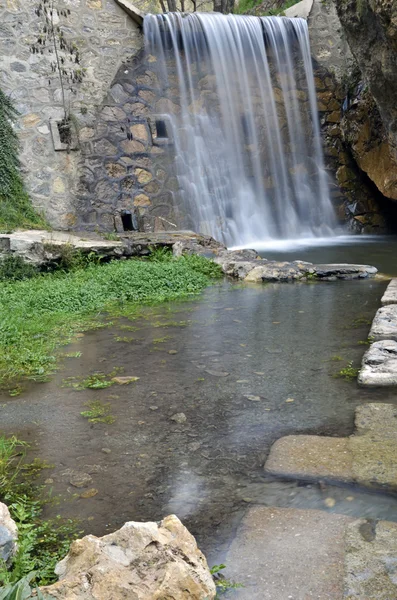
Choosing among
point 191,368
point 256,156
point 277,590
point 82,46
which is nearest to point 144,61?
point 82,46

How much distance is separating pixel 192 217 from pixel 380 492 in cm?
923

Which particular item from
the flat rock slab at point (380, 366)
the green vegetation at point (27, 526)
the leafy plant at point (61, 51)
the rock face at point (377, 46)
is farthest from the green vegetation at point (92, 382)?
the leafy plant at point (61, 51)

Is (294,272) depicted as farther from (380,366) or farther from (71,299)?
(380,366)

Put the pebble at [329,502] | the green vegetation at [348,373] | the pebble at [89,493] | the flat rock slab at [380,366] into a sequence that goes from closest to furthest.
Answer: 1. the pebble at [329,502]
2. the pebble at [89,493]
3. the flat rock slab at [380,366]
4. the green vegetation at [348,373]

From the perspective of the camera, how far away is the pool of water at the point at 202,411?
2.49 metres

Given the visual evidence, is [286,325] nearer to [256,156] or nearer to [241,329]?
[241,329]

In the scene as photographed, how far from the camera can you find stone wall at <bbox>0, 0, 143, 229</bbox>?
10.2 meters

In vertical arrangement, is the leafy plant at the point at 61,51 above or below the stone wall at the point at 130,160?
above

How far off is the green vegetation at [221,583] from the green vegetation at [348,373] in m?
2.13

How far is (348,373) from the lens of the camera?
3996 mm

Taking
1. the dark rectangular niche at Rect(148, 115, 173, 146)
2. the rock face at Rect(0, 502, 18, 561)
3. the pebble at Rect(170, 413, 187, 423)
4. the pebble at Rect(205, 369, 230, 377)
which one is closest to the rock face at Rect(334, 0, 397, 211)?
the dark rectangular niche at Rect(148, 115, 173, 146)

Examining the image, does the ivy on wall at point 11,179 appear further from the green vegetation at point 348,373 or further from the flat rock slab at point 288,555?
the flat rock slab at point 288,555

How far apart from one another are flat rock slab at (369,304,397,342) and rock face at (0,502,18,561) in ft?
10.5

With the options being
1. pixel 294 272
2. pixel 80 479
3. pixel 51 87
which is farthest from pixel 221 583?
pixel 51 87
